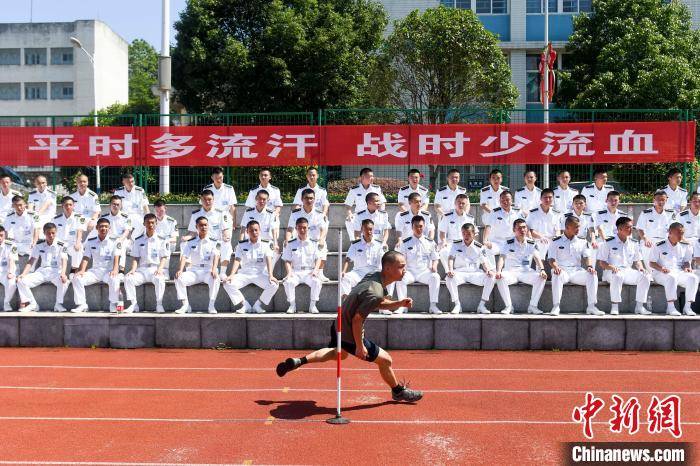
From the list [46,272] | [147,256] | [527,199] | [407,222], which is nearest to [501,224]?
[527,199]

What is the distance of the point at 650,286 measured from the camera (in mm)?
11797

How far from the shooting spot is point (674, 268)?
11.8 m

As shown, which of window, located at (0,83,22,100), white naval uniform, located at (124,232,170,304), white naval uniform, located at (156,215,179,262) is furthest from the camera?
window, located at (0,83,22,100)

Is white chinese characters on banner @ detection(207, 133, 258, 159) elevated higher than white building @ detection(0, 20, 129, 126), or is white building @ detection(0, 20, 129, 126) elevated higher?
white building @ detection(0, 20, 129, 126)

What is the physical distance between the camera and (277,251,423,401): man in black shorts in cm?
683

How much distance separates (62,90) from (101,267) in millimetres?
42434

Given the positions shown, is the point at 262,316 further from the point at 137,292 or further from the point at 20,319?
the point at 20,319

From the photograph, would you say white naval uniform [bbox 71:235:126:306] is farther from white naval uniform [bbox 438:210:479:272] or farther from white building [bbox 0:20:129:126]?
white building [bbox 0:20:129:126]

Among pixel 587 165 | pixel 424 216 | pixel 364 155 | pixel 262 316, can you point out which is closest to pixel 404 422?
pixel 262 316

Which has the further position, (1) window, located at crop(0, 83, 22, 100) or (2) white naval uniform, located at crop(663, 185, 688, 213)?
(1) window, located at crop(0, 83, 22, 100)

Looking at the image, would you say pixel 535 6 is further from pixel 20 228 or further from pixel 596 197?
pixel 20 228

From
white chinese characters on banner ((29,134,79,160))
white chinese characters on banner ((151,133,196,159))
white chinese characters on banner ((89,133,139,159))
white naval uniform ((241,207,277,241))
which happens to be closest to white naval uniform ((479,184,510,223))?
white naval uniform ((241,207,277,241))

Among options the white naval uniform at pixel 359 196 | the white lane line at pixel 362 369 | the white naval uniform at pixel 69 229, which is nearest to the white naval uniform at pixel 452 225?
the white naval uniform at pixel 359 196

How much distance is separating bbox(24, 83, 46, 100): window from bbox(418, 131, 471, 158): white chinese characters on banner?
42945 mm
